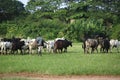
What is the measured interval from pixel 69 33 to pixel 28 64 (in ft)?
141

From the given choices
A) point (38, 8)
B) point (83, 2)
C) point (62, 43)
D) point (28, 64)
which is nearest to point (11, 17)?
Result: point (38, 8)

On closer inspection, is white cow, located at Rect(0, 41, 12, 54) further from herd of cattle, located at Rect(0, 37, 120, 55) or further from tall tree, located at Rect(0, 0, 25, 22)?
tall tree, located at Rect(0, 0, 25, 22)

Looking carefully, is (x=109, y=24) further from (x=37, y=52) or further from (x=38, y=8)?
(x=37, y=52)

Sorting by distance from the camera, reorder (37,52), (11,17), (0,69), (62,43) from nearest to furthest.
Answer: (0,69), (37,52), (62,43), (11,17)

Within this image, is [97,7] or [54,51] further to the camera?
[97,7]

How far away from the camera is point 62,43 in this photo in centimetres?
3738

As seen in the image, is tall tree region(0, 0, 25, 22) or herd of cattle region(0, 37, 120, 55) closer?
herd of cattle region(0, 37, 120, 55)

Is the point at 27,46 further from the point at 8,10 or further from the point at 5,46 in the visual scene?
the point at 8,10

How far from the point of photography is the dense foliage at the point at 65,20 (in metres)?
69.1

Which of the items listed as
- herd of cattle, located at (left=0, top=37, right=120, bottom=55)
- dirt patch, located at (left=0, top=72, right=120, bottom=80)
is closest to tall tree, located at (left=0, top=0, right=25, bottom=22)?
herd of cattle, located at (left=0, top=37, right=120, bottom=55)

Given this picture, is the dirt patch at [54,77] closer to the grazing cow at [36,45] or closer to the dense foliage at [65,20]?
the grazing cow at [36,45]

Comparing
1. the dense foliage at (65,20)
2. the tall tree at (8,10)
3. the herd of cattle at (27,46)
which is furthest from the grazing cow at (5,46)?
the tall tree at (8,10)

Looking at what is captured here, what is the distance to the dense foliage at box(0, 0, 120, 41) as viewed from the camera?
6912 cm

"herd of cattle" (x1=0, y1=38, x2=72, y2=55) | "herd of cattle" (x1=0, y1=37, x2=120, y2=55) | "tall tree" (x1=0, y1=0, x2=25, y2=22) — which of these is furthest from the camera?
"tall tree" (x1=0, y1=0, x2=25, y2=22)
